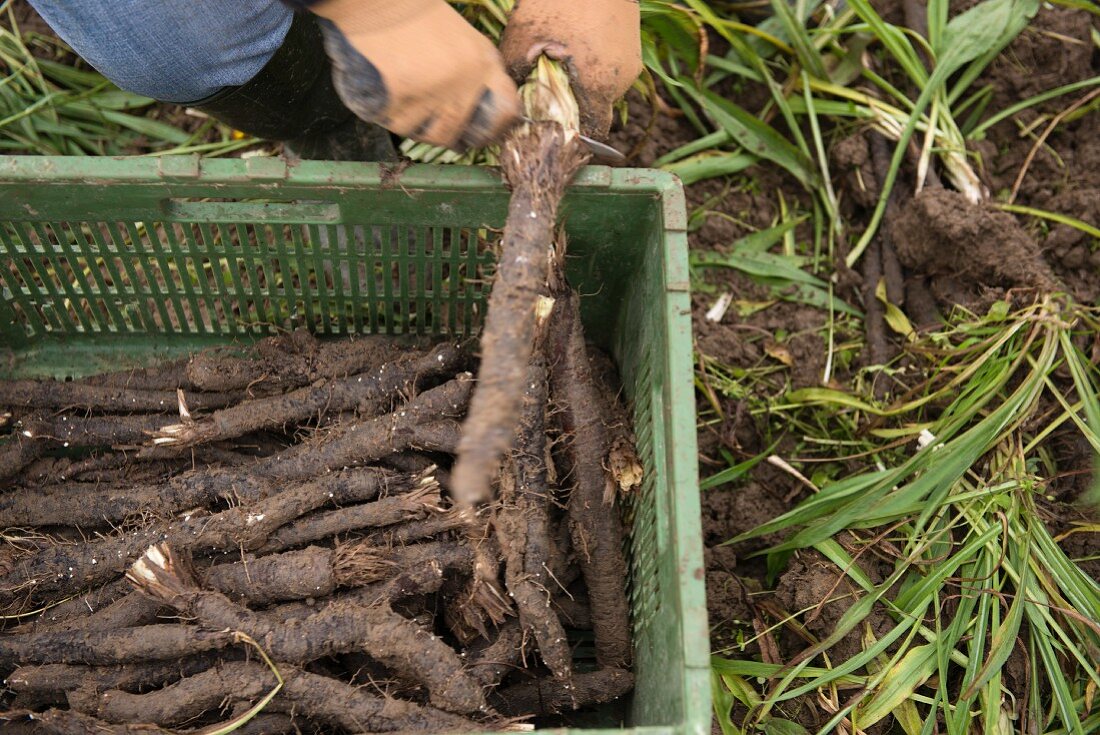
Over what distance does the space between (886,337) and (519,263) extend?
959 mm

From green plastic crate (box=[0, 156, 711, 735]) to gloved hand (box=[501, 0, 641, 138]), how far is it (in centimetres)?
15

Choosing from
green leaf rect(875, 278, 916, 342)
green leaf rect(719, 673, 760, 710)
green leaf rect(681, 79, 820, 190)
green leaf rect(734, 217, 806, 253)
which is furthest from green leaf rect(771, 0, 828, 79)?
green leaf rect(719, 673, 760, 710)

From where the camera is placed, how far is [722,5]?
195cm

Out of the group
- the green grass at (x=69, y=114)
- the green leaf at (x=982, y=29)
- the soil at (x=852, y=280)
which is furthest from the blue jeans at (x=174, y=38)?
the green leaf at (x=982, y=29)

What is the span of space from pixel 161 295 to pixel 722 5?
1.32m

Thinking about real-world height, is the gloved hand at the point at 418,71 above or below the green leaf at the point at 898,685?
above

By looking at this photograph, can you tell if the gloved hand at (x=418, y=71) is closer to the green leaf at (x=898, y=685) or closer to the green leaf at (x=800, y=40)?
the green leaf at (x=800, y=40)

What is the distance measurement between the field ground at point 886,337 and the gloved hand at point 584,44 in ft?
0.88

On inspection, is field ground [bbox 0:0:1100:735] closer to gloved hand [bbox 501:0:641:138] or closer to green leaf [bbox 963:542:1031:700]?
green leaf [bbox 963:542:1031:700]

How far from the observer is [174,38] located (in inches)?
50.3

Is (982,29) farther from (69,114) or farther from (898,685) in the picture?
(69,114)

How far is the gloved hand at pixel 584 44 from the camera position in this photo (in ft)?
4.45

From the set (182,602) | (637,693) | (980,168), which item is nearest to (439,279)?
(182,602)

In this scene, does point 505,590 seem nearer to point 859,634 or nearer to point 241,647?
point 241,647
